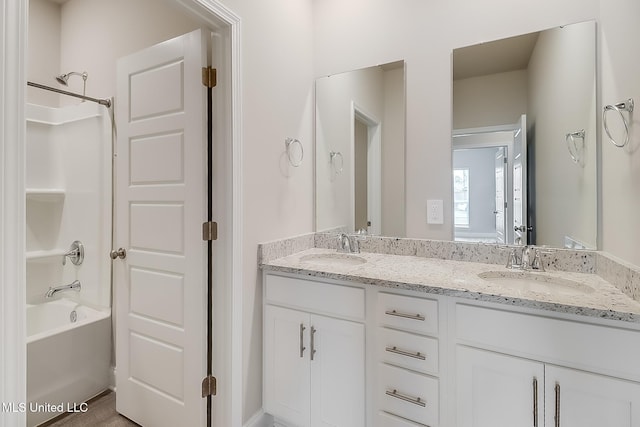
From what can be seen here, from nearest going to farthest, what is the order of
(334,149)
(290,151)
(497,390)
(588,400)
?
(588,400), (497,390), (290,151), (334,149)

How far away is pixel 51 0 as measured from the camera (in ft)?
8.25

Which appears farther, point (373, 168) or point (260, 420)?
point (373, 168)

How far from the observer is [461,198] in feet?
6.12

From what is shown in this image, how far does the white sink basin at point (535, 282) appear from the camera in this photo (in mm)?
1387

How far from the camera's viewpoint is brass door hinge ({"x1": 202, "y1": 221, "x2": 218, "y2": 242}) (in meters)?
1.59

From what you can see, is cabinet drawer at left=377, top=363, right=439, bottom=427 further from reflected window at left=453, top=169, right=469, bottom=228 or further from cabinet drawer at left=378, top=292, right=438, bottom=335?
reflected window at left=453, top=169, right=469, bottom=228

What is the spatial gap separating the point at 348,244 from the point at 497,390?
1107 mm

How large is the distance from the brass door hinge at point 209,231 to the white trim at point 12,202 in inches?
28.7

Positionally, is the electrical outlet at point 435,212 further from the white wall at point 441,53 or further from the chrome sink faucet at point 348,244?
the chrome sink faucet at point 348,244

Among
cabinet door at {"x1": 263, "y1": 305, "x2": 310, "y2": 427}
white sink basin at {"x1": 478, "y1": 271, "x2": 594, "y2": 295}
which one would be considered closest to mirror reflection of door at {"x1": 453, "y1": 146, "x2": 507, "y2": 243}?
white sink basin at {"x1": 478, "y1": 271, "x2": 594, "y2": 295}

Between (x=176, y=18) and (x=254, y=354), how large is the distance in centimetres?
196

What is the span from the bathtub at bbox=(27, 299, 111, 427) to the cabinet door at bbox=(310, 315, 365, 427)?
5.04ft

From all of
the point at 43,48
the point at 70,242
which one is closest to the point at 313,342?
the point at 70,242

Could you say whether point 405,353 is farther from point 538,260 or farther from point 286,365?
point 538,260
